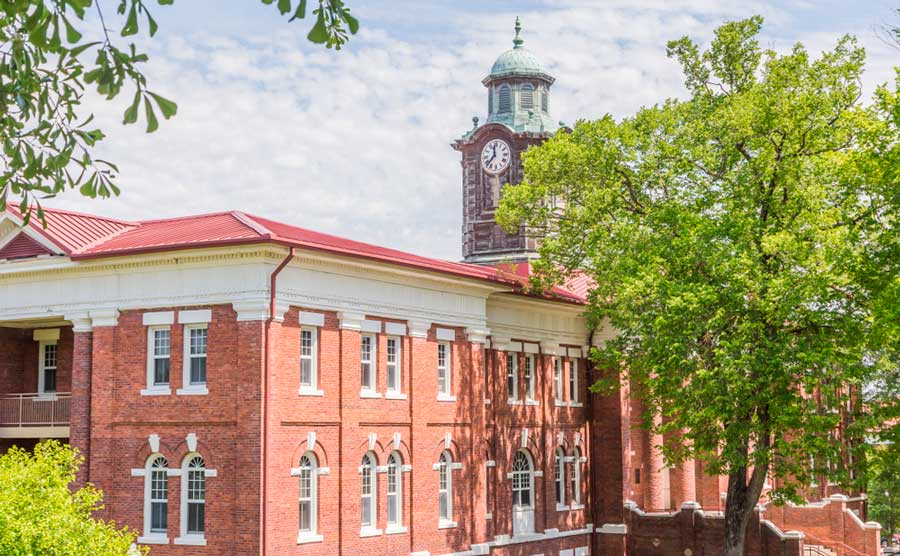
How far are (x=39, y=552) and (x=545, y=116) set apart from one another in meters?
42.0

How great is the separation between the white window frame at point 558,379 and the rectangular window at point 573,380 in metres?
0.90

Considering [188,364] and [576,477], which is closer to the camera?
[188,364]

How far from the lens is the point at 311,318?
30.3 metres

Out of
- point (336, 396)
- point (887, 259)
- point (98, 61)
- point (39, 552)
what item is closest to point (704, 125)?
point (887, 259)

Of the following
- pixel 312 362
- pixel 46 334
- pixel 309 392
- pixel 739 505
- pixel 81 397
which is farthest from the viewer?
pixel 739 505

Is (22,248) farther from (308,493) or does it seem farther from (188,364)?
(308,493)

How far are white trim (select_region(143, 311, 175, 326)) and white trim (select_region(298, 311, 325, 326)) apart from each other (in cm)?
335

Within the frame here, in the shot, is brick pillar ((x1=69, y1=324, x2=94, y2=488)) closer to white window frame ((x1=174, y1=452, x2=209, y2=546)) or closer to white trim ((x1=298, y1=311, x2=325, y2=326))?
white window frame ((x1=174, y1=452, x2=209, y2=546))

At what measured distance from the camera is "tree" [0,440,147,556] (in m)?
22.6

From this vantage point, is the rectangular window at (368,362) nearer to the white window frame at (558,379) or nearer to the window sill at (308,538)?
the window sill at (308,538)

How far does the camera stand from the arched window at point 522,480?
39.8 metres

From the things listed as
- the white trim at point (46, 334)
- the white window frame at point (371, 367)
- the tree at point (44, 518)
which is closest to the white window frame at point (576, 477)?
the white window frame at point (371, 367)

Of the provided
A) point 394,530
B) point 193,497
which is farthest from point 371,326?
point 193,497

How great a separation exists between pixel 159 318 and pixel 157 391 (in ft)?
Result: 6.21
